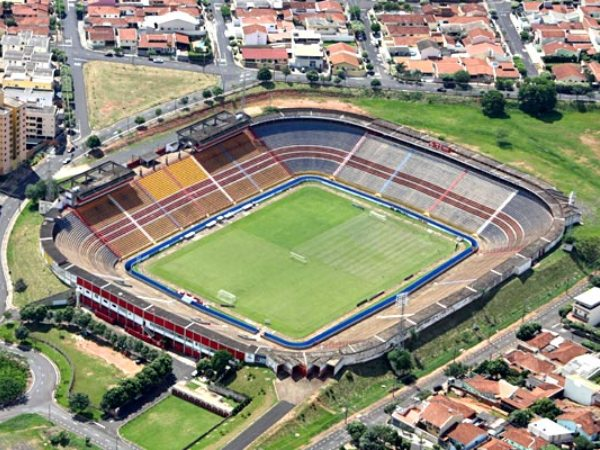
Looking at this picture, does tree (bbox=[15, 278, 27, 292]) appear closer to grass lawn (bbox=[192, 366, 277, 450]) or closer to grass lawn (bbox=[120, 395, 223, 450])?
grass lawn (bbox=[120, 395, 223, 450])

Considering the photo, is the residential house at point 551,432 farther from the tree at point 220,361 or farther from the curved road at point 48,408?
the curved road at point 48,408

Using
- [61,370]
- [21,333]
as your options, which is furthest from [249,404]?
[21,333]

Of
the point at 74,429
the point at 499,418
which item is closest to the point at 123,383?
the point at 74,429

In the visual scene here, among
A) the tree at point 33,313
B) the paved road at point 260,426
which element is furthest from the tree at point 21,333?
the paved road at point 260,426

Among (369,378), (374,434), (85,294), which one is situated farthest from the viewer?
(85,294)

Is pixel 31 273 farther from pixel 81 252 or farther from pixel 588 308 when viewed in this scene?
pixel 588 308

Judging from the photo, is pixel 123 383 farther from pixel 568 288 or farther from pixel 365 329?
pixel 568 288
